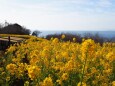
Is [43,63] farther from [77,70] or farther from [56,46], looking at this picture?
[56,46]

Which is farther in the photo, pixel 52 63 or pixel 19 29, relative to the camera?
pixel 19 29

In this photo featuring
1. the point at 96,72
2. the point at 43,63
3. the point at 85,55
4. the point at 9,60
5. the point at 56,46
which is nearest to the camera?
the point at 85,55

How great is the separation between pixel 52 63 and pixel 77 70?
1.14 meters

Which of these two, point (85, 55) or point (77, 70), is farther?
point (77, 70)

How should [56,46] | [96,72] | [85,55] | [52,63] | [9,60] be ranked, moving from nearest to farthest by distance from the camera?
[85,55], [96,72], [52,63], [9,60], [56,46]

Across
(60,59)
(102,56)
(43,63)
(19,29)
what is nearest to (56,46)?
(102,56)

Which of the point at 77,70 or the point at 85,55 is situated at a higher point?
the point at 85,55

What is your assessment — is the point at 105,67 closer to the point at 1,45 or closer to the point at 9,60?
the point at 9,60

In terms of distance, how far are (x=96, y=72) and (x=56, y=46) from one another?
4.94 meters

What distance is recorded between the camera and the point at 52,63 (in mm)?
8859

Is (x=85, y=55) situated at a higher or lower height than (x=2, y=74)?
higher

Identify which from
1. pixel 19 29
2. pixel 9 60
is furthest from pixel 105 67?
pixel 19 29

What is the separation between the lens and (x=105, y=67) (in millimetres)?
8008

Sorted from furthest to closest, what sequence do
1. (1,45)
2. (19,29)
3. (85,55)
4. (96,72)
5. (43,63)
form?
(19,29) < (1,45) < (43,63) < (96,72) < (85,55)
